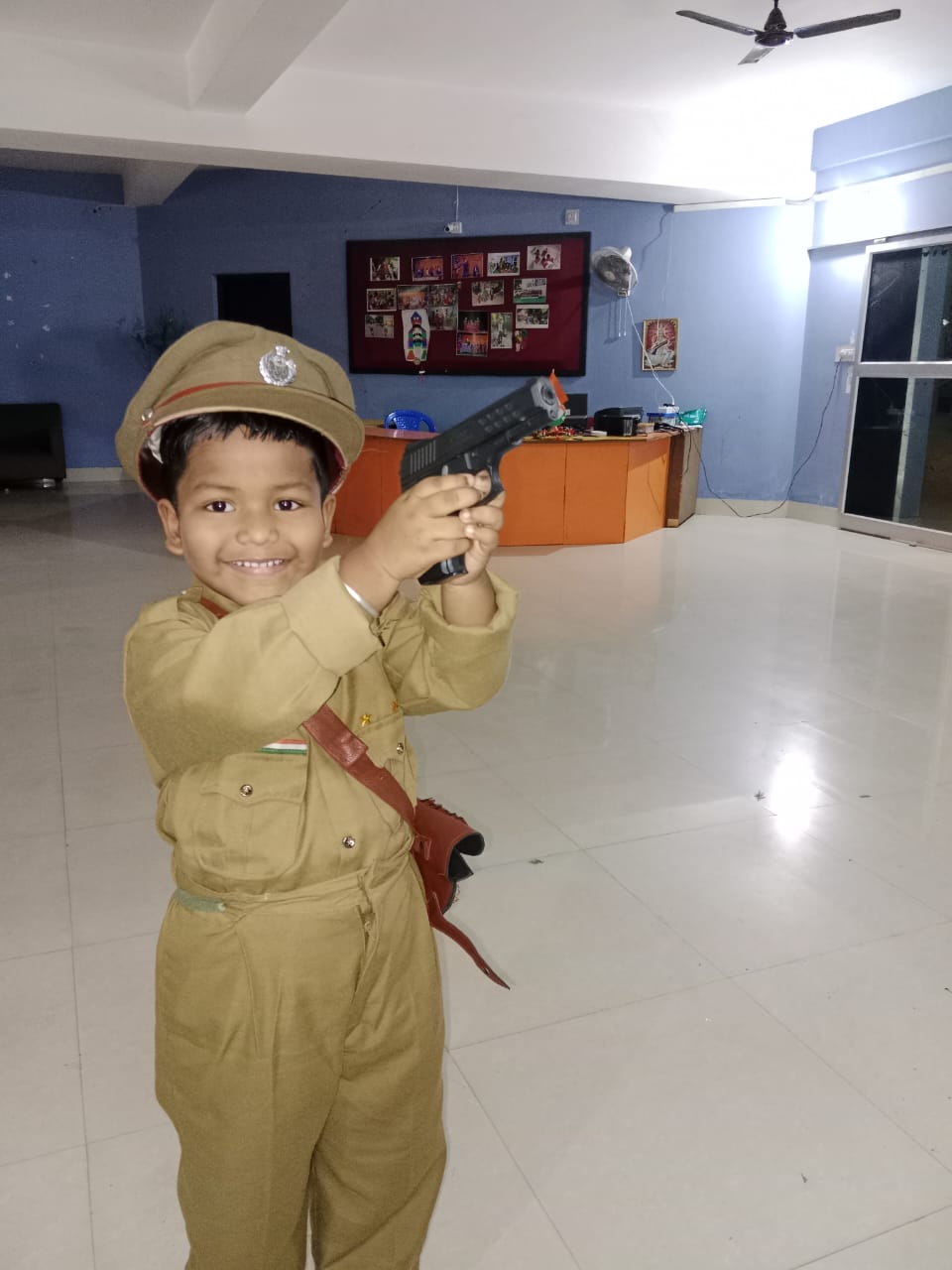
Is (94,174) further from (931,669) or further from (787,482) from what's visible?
(931,669)

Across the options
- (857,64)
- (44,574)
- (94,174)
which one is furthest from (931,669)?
(94,174)

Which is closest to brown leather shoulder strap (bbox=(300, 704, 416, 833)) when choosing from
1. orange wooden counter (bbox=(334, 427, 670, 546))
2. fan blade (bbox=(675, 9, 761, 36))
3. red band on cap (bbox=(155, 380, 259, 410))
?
red band on cap (bbox=(155, 380, 259, 410))

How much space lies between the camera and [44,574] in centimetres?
571

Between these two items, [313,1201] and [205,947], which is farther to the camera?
[313,1201]

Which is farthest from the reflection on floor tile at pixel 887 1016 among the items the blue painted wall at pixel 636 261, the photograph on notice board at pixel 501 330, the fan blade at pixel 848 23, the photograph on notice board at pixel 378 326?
the photograph on notice board at pixel 378 326

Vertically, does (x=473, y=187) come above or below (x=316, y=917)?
above

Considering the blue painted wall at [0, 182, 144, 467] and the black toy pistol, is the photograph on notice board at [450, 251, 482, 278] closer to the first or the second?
the blue painted wall at [0, 182, 144, 467]

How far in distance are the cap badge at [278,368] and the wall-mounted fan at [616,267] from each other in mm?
7775

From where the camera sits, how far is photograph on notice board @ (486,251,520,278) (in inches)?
325

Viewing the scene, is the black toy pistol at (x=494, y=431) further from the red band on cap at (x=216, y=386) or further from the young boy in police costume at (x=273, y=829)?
the red band on cap at (x=216, y=386)

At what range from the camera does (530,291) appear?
8.27 meters

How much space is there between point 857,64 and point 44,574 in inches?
244

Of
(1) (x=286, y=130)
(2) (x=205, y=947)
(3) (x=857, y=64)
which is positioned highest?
(3) (x=857, y=64)

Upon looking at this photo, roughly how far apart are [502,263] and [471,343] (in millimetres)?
746
